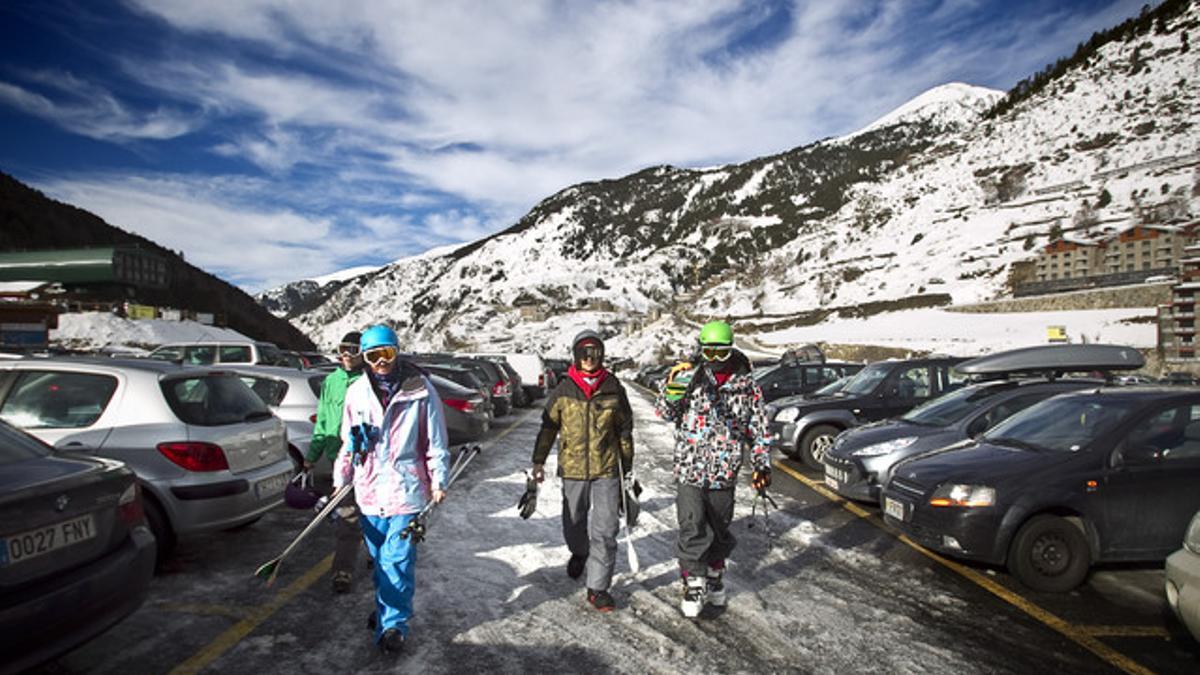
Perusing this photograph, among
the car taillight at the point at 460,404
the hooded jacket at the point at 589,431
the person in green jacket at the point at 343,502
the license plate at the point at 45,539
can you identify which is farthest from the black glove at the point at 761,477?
the car taillight at the point at 460,404

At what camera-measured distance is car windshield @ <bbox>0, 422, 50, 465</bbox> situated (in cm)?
319

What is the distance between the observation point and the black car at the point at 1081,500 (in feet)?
15.9

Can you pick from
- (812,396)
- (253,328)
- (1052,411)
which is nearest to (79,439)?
(1052,411)

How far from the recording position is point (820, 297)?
88.5m

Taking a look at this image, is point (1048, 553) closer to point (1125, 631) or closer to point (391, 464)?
point (1125, 631)

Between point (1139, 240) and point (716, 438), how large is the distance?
76.2m

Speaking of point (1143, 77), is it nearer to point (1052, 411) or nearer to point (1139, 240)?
point (1139, 240)

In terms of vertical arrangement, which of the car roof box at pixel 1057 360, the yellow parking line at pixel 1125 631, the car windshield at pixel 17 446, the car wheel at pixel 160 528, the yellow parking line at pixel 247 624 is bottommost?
the yellow parking line at pixel 1125 631

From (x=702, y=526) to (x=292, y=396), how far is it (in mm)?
5516

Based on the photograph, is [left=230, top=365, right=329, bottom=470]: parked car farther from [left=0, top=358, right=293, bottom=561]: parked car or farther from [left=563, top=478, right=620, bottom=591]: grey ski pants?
[left=563, top=478, right=620, bottom=591]: grey ski pants

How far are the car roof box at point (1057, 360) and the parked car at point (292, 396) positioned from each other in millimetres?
8013

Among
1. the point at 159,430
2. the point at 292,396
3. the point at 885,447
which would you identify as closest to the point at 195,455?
the point at 159,430

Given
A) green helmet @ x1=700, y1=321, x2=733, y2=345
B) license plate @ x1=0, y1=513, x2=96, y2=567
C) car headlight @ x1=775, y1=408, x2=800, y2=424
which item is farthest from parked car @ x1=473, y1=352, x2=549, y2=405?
license plate @ x1=0, y1=513, x2=96, y2=567

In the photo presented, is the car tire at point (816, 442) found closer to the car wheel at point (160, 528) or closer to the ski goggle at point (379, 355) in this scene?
the ski goggle at point (379, 355)
